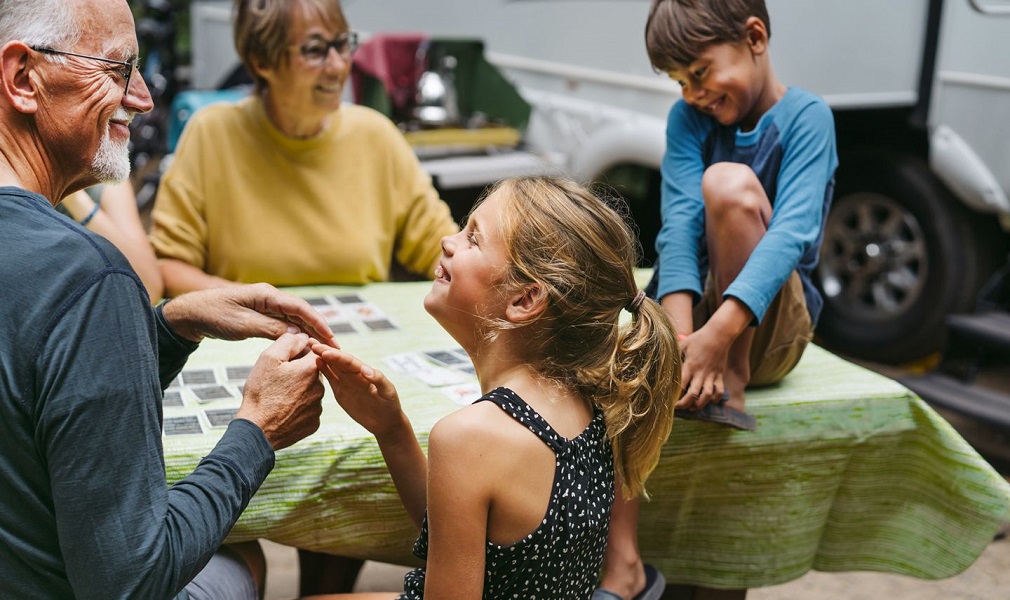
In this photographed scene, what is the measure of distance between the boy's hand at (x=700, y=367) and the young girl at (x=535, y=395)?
9.7 inches

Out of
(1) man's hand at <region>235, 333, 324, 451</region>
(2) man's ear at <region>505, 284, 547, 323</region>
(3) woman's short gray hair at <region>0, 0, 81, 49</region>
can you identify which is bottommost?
(1) man's hand at <region>235, 333, 324, 451</region>

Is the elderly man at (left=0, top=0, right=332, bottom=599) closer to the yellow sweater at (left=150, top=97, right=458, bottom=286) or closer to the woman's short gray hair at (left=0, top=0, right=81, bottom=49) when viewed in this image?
the woman's short gray hair at (left=0, top=0, right=81, bottom=49)

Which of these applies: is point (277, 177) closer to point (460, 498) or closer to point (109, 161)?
point (109, 161)

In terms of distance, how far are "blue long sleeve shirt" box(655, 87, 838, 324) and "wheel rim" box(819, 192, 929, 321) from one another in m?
2.73

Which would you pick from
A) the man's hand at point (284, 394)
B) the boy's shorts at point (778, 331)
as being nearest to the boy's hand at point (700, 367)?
the boy's shorts at point (778, 331)

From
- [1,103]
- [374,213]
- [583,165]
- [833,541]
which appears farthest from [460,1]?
[1,103]

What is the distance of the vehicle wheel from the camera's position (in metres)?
4.52

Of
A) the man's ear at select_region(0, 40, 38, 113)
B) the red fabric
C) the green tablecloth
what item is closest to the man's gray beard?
the man's ear at select_region(0, 40, 38, 113)

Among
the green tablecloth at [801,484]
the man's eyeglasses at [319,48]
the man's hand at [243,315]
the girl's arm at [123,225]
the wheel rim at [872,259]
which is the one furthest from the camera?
the wheel rim at [872,259]

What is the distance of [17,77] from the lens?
1330 millimetres

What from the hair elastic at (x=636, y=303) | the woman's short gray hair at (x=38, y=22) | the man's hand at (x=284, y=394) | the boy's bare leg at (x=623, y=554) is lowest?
the boy's bare leg at (x=623, y=554)

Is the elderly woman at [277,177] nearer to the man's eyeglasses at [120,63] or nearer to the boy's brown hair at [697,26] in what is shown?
the boy's brown hair at [697,26]

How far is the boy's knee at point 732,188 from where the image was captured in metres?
2.00

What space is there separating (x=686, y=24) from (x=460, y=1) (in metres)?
4.08
